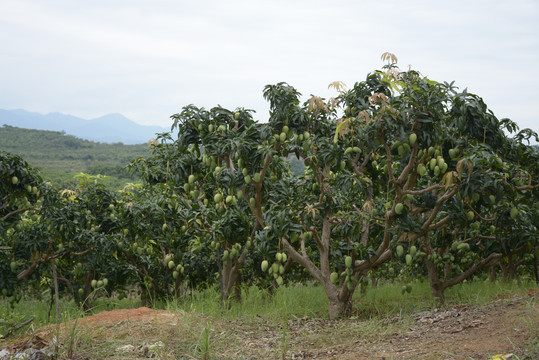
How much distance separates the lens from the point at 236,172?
4.84 meters

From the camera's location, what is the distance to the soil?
3.41 meters

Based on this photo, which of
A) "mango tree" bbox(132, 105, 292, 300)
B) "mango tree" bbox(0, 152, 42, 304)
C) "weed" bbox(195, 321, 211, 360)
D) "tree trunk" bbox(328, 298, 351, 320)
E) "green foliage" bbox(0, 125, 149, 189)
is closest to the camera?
"weed" bbox(195, 321, 211, 360)

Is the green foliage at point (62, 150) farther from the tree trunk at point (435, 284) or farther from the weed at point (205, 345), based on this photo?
the weed at point (205, 345)

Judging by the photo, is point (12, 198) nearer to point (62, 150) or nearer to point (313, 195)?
point (313, 195)

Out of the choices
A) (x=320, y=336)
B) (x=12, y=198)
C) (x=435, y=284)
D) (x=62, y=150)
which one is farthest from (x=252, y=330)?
(x=62, y=150)

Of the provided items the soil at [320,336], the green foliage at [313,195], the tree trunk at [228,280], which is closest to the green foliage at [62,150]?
the green foliage at [313,195]

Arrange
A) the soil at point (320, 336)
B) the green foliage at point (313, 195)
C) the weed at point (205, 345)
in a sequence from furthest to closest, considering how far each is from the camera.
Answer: the green foliage at point (313, 195) → the soil at point (320, 336) → the weed at point (205, 345)

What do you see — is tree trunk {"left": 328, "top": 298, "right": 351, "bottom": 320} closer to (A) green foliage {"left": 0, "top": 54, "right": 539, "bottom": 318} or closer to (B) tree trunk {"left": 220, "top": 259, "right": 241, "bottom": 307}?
(A) green foliage {"left": 0, "top": 54, "right": 539, "bottom": 318}

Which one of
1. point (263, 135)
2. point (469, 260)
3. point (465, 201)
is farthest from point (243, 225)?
point (469, 260)

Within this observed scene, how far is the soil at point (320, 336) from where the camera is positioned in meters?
3.41

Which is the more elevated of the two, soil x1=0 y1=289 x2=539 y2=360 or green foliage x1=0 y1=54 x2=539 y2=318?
green foliage x1=0 y1=54 x2=539 y2=318

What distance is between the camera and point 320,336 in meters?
4.33

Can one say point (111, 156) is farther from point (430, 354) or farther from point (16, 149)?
point (430, 354)

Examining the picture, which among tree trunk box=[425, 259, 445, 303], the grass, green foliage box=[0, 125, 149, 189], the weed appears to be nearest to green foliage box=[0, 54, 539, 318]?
tree trunk box=[425, 259, 445, 303]
